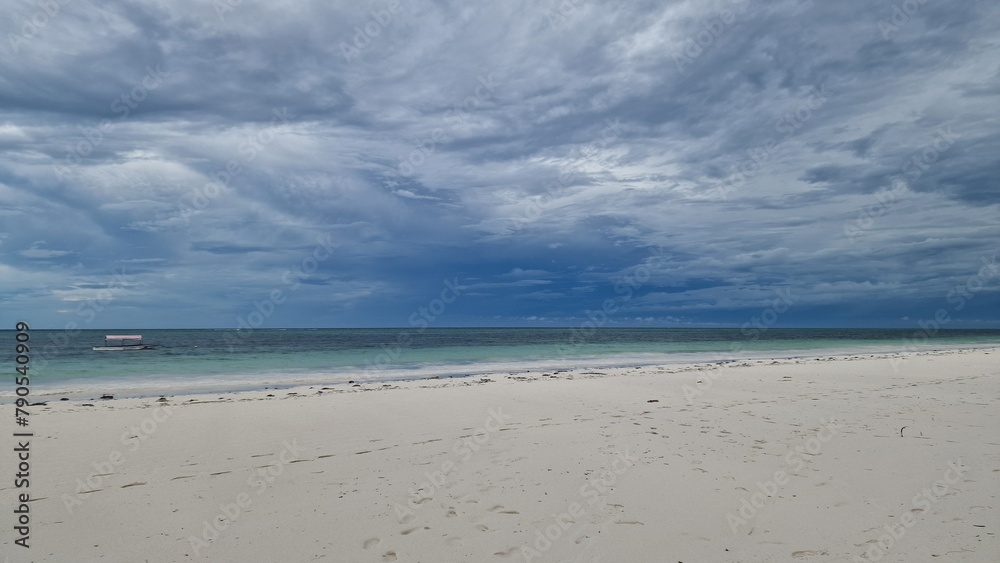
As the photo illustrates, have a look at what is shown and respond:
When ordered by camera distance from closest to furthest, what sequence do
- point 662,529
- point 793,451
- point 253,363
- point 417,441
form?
point 662,529 → point 793,451 → point 417,441 → point 253,363

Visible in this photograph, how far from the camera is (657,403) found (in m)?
12.4

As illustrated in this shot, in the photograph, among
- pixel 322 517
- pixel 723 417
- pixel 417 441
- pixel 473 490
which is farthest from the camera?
pixel 723 417

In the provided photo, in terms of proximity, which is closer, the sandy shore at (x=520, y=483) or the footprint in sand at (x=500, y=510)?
the sandy shore at (x=520, y=483)

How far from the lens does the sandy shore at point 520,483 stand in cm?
489

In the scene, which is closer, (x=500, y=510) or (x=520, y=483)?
(x=500, y=510)

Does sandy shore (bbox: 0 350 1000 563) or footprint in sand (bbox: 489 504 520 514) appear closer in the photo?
sandy shore (bbox: 0 350 1000 563)

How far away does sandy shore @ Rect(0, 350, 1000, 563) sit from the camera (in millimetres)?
4891

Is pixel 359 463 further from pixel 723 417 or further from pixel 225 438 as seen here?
pixel 723 417

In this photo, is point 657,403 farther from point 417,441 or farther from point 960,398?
point 960,398

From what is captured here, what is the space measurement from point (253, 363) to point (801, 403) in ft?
92.1

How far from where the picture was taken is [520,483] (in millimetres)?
6480

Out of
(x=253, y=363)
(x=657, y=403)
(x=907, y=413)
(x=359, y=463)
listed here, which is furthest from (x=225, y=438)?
(x=253, y=363)

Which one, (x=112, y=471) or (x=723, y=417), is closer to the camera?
(x=112, y=471)

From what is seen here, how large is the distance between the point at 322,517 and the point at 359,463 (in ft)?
6.29
